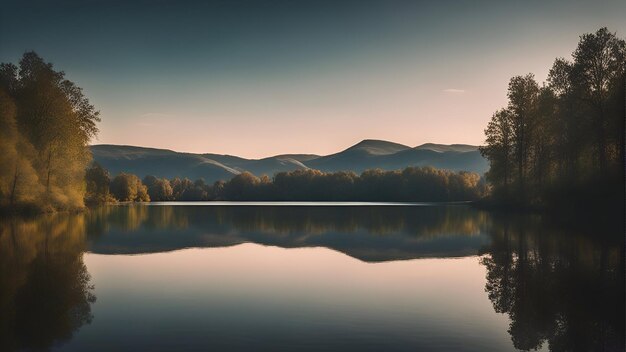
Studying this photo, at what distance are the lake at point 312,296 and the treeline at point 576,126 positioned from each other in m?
19.0

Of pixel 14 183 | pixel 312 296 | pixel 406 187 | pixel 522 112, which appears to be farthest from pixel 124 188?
pixel 312 296

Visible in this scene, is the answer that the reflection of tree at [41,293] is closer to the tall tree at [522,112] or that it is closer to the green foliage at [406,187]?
the tall tree at [522,112]

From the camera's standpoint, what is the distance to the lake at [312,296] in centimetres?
1291

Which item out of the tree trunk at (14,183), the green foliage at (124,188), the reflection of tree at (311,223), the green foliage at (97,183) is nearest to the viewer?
the reflection of tree at (311,223)

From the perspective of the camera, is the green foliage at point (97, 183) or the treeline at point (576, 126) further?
the green foliage at point (97, 183)

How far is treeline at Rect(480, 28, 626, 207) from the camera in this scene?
163ft

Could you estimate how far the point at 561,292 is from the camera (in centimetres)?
1803

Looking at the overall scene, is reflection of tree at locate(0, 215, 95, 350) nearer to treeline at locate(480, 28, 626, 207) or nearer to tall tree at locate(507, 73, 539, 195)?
treeline at locate(480, 28, 626, 207)

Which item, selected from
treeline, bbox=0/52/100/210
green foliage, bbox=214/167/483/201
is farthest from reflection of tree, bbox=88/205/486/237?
green foliage, bbox=214/167/483/201

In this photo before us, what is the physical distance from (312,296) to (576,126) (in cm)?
4943

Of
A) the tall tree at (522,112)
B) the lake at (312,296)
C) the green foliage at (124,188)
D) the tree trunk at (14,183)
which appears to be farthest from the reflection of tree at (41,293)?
the green foliage at (124,188)

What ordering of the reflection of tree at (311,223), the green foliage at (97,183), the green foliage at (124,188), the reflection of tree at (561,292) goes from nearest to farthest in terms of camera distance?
the reflection of tree at (561,292), the reflection of tree at (311,223), the green foliage at (97,183), the green foliage at (124,188)

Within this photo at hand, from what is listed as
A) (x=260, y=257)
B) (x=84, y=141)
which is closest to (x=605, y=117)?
(x=260, y=257)

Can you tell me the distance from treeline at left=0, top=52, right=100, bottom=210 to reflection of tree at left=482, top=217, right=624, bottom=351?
5152 centimetres
